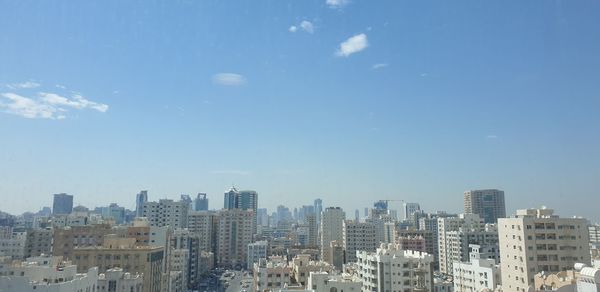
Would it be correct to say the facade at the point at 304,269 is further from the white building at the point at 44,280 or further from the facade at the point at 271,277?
the white building at the point at 44,280

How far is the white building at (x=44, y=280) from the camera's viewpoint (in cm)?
1134

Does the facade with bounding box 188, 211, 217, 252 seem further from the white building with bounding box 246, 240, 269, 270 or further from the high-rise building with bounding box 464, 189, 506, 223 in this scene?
the high-rise building with bounding box 464, 189, 506, 223

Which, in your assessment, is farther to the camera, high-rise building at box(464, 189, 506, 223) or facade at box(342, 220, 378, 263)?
high-rise building at box(464, 189, 506, 223)

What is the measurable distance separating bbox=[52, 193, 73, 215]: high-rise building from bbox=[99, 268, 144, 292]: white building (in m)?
17.9

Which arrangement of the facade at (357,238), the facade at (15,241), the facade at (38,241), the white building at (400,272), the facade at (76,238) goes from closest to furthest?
the white building at (400,272) → the facade at (76,238) → the facade at (15,241) → the facade at (38,241) → the facade at (357,238)

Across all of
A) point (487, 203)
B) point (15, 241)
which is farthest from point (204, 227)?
point (487, 203)

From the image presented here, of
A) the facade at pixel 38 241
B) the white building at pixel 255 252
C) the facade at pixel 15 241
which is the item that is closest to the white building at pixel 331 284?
the facade at pixel 15 241

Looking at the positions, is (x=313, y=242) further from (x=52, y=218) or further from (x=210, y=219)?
(x=52, y=218)

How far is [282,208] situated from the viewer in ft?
398

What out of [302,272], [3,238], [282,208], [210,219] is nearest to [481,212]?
[210,219]

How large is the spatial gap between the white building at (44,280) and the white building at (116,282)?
1337 mm

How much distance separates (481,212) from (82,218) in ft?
159

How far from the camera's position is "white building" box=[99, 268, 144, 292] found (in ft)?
53.1

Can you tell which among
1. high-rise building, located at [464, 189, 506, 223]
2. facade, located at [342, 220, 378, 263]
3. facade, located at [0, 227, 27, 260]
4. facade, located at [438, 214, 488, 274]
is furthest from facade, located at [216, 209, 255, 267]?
high-rise building, located at [464, 189, 506, 223]
